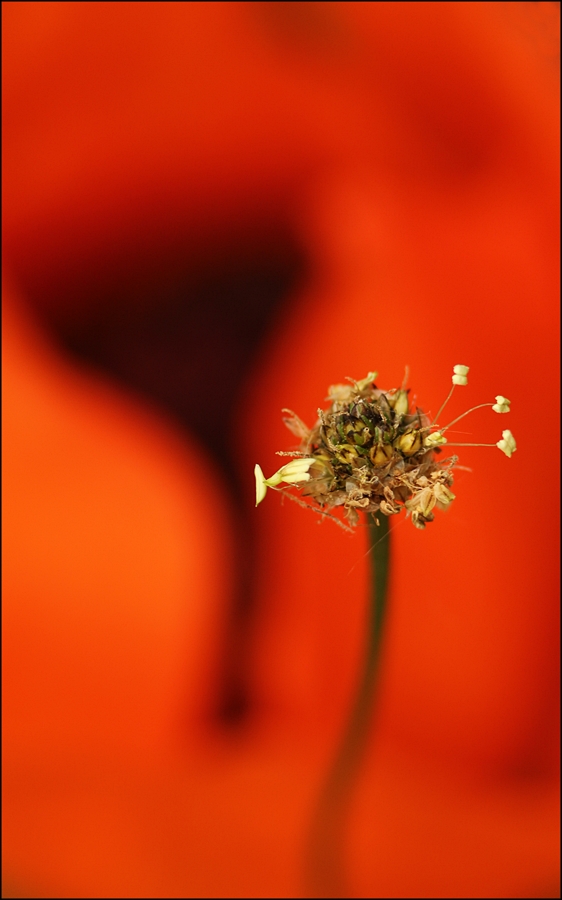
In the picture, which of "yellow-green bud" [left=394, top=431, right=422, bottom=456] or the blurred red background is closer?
"yellow-green bud" [left=394, top=431, right=422, bottom=456]

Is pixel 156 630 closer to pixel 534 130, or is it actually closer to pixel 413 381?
pixel 413 381

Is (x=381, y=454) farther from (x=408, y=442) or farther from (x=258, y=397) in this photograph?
(x=258, y=397)

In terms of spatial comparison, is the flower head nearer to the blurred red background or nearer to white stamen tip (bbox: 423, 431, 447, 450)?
white stamen tip (bbox: 423, 431, 447, 450)

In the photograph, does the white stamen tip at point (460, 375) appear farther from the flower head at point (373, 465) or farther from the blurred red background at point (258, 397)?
the blurred red background at point (258, 397)

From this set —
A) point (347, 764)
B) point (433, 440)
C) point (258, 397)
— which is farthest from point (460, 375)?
point (258, 397)

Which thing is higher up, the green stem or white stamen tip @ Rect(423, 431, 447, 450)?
white stamen tip @ Rect(423, 431, 447, 450)

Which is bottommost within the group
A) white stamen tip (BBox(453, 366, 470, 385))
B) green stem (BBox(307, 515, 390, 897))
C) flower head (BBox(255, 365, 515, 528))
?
green stem (BBox(307, 515, 390, 897))

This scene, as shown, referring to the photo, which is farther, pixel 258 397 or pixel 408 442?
pixel 258 397

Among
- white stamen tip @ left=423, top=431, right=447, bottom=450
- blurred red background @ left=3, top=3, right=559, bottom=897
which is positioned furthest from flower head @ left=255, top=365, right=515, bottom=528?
blurred red background @ left=3, top=3, right=559, bottom=897
